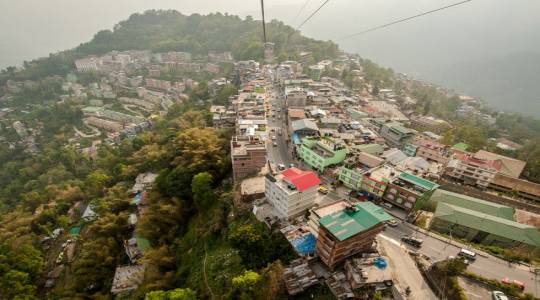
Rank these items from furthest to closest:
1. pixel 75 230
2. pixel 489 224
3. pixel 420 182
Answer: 1. pixel 75 230
2. pixel 420 182
3. pixel 489 224

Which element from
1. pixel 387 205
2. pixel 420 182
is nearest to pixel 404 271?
pixel 387 205

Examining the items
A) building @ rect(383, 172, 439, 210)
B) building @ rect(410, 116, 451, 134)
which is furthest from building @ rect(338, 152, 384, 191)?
building @ rect(410, 116, 451, 134)

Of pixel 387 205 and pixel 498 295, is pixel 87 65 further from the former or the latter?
pixel 498 295

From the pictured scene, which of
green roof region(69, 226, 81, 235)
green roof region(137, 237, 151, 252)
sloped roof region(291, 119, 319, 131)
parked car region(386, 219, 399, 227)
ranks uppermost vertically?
sloped roof region(291, 119, 319, 131)

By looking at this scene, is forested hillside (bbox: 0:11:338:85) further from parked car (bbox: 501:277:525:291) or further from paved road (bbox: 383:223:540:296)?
parked car (bbox: 501:277:525:291)

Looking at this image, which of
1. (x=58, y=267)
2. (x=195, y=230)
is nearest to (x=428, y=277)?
(x=195, y=230)
